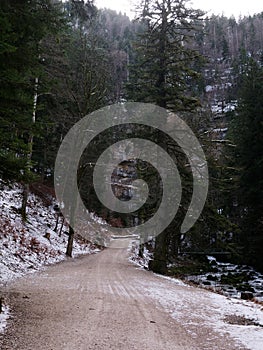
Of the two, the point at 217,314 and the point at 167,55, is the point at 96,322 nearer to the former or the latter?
the point at 217,314

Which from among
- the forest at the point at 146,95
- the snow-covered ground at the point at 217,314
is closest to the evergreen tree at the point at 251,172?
the forest at the point at 146,95

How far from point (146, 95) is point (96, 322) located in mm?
11518

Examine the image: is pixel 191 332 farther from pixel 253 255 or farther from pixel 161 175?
pixel 253 255

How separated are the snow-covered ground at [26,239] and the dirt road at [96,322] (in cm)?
58

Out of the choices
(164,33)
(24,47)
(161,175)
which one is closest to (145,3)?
(164,33)

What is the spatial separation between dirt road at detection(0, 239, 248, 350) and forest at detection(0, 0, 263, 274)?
2577 millimetres

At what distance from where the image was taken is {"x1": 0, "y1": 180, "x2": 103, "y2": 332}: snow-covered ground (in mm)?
11710

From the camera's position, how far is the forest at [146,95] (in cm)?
666

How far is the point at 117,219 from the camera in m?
49.3

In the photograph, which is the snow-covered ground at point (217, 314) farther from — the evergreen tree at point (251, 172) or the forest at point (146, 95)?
the evergreen tree at point (251, 172)

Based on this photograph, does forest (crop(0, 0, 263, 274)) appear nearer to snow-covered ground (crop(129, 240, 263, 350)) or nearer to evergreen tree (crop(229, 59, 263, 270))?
evergreen tree (crop(229, 59, 263, 270))

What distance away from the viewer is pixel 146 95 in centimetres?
1578

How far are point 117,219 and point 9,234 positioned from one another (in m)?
34.4

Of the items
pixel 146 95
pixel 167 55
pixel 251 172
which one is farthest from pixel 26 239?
pixel 251 172
